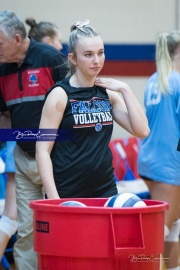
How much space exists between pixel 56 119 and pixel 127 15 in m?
4.22

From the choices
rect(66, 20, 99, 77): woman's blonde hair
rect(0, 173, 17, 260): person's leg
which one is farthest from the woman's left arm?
A: rect(0, 173, 17, 260): person's leg

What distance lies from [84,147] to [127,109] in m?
0.26

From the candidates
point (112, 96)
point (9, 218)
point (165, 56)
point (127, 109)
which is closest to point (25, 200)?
point (9, 218)

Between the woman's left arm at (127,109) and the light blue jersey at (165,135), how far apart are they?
1044 millimetres

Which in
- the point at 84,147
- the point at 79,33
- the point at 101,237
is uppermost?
the point at 79,33

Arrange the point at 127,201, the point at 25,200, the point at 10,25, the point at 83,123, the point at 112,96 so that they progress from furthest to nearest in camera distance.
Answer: the point at 25,200
the point at 10,25
the point at 112,96
the point at 83,123
the point at 127,201

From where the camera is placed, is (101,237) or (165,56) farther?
(165,56)

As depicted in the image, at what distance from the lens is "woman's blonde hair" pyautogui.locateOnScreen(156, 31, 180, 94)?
166 inches

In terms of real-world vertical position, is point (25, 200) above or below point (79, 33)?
below

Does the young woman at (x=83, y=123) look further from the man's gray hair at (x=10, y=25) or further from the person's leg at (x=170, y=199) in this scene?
the person's leg at (x=170, y=199)

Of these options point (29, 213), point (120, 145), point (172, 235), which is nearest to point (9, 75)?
point (29, 213)

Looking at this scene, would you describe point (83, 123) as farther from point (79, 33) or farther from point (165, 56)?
point (165, 56)

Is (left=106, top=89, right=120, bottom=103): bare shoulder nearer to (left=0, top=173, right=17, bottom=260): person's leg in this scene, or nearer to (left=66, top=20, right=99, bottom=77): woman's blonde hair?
(left=66, top=20, right=99, bottom=77): woman's blonde hair

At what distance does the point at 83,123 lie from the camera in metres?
3.04
